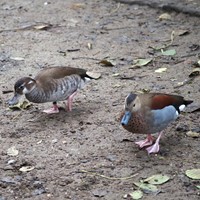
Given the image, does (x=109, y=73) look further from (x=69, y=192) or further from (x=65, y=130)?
(x=69, y=192)

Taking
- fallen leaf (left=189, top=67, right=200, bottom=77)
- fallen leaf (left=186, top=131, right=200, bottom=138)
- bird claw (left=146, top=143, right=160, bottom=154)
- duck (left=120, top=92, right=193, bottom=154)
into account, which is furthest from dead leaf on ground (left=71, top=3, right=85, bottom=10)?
bird claw (left=146, top=143, right=160, bottom=154)

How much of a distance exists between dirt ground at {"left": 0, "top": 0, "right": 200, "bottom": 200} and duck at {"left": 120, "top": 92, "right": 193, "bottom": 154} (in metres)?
0.25

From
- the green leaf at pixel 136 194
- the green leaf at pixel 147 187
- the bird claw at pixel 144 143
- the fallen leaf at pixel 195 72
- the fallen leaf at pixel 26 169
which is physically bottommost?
the fallen leaf at pixel 195 72

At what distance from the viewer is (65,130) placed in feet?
18.2

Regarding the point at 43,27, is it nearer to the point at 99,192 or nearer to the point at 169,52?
the point at 169,52

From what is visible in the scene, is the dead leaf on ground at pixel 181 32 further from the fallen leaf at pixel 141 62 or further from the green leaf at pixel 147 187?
the green leaf at pixel 147 187

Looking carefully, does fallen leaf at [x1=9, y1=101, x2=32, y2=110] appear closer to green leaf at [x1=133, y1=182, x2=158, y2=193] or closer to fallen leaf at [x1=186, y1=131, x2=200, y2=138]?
fallen leaf at [x1=186, y1=131, x2=200, y2=138]

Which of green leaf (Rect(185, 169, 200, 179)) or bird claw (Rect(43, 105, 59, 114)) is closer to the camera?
green leaf (Rect(185, 169, 200, 179))

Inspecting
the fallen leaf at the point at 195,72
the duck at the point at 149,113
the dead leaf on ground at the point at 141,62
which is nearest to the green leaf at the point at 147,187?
the duck at the point at 149,113

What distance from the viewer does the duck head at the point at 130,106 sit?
4.79 m

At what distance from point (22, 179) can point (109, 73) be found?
8.52 feet

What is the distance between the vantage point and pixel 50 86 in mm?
5703

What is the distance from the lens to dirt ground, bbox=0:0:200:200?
460cm

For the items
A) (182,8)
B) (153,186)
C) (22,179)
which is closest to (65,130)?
(22,179)
